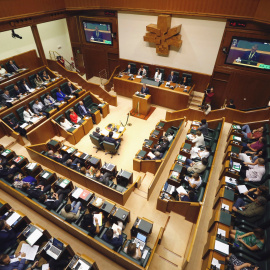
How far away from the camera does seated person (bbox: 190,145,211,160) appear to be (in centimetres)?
558

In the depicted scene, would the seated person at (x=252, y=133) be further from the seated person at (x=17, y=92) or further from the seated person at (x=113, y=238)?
the seated person at (x=17, y=92)

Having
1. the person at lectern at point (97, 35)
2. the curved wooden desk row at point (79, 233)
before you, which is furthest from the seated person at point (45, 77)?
the curved wooden desk row at point (79, 233)

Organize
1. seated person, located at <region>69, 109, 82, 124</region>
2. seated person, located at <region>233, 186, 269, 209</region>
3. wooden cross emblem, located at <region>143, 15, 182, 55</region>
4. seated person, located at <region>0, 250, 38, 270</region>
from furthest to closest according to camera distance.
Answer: wooden cross emblem, located at <region>143, 15, 182, 55</region> → seated person, located at <region>69, 109, 82, 124</region> → seated person, located at <region>233, 186, 269, 209</region> → seated person, located at <region>0, 250, 38, 270</region>

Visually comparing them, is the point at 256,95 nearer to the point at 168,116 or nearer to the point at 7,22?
Answer: the point at 168,116

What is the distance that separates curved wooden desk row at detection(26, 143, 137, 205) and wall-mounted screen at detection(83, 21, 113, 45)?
6.57m

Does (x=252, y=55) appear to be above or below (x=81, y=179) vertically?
above

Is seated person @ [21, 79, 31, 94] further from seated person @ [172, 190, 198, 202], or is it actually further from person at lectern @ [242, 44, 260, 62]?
person at lectern @ [242, 44, 260, 62]

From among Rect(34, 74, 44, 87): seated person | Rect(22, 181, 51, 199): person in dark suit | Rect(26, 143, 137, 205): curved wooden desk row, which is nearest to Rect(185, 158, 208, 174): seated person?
Rect(26, 143, 137, 205): curved wooden desk row

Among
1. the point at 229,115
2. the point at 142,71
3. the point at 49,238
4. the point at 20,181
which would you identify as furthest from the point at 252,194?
the point at 142,71

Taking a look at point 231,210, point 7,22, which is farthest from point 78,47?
point 231,210

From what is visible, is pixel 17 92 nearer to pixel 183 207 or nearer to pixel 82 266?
→ pixel 82 266

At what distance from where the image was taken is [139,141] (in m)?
7.22

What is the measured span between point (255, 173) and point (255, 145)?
1214mm

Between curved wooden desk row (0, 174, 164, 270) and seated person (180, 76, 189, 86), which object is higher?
seated person (180, 76, 189, 86)
